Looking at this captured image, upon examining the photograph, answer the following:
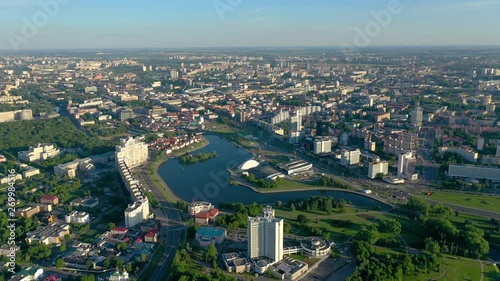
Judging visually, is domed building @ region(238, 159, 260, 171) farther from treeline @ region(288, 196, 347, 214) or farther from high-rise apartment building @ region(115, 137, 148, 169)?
high-rise apartment building @ region(115, 137, 148, 169)

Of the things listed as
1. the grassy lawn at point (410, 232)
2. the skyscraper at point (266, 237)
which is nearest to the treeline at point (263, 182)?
the grassy lawn at point (410, 232)

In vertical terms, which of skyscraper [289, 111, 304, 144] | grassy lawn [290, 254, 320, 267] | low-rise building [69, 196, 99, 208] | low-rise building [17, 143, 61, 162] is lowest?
grassy lawn [290, 254, 320, 267]

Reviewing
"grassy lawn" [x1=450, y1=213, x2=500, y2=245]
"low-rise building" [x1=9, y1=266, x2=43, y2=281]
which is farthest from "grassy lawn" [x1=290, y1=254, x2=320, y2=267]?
"low-rise building" [x1=9, y1=266, x2=43, y2=281]

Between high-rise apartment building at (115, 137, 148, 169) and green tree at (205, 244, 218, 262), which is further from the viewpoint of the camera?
high-rise apartment building at (115, 137, 148, 169)

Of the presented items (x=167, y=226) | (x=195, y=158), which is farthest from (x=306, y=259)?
(x=195, y=158)

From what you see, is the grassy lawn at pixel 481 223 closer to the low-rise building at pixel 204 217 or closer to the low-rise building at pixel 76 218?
the low-rise building at pixel 204 217

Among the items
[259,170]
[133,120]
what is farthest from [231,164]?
[133,120]
